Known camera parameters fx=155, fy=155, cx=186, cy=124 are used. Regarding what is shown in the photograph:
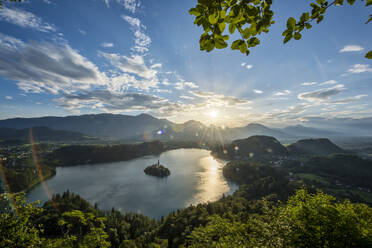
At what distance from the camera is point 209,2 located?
132cm

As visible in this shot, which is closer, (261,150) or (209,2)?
(209,2)

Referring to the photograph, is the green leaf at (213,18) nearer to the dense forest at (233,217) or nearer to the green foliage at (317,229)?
the dense forest at (233,217)

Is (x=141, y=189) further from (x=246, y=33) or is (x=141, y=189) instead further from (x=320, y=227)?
(x=246, y=33)

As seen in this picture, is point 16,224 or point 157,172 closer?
point 16,224

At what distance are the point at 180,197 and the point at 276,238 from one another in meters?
73.1

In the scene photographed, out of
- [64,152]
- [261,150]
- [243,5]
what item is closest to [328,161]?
[261,150]

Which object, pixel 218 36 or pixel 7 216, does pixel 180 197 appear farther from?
pixel 218 36

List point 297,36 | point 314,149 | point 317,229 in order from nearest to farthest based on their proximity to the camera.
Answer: point 297,36, point 317,229, point 314,149

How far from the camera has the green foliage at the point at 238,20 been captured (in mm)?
1447

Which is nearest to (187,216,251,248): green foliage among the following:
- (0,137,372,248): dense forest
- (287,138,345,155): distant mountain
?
(0,137,372,248): dense forest

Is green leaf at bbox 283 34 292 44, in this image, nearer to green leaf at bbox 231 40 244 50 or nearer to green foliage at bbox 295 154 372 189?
green leaf at bbox 231 40 244 50

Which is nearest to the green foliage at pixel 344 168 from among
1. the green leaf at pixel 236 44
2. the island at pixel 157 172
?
the island at pixel 157 172

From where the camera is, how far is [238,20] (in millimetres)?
1639

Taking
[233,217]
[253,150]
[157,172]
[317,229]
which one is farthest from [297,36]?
[253,150]
